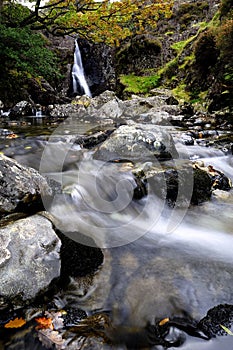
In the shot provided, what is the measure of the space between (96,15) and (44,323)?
367 inches

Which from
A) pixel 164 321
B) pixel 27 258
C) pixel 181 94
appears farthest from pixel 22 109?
pixel 164 321

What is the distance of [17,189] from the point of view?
281 cm

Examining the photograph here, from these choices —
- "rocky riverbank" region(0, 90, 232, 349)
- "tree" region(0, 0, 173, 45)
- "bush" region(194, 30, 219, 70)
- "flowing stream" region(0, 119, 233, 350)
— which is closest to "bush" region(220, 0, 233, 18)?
"bush" region(194, 30, 219, 70)

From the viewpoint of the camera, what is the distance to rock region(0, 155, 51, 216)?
→ 2.75 meters

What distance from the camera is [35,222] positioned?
2469 millimetres

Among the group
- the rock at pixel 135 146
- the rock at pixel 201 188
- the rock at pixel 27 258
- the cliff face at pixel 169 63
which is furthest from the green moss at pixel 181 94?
the rock at pixel 27 258

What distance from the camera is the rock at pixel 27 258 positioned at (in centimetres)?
199

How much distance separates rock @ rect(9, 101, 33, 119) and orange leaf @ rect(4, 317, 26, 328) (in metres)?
13.3

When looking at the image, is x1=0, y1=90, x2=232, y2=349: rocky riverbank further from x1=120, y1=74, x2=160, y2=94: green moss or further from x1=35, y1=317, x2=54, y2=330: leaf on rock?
x1=120, y1=74, x2=160, y2=94: green moss

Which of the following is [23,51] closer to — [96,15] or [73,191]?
[96,15]

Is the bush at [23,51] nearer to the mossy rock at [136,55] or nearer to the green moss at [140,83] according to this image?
the green moss at [140,83]

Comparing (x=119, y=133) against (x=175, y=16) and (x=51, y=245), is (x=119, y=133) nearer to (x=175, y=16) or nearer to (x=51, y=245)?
(x=51, y=245)

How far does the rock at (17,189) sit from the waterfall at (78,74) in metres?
18.3

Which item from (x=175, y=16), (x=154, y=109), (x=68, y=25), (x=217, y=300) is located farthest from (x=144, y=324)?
(x=175, y=16)
